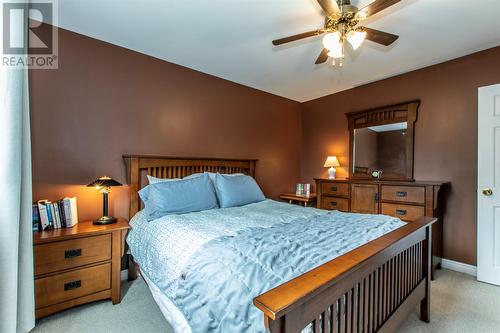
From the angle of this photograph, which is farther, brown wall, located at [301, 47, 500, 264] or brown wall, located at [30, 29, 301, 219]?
brown wall, located at [301, 47, 500, 264]

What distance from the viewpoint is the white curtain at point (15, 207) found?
1.20 m

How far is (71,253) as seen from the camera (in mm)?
1923

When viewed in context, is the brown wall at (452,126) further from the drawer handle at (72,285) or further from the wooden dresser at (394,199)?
the drawer handle at (72,285)

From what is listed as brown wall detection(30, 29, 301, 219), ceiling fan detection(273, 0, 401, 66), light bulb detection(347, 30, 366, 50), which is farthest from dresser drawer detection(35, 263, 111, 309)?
light bulb detection(347, 30, 366, 50)

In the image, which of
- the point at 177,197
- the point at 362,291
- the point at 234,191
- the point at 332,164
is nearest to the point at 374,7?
the point at 362,291

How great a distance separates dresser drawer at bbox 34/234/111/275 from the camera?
1799 millimetres

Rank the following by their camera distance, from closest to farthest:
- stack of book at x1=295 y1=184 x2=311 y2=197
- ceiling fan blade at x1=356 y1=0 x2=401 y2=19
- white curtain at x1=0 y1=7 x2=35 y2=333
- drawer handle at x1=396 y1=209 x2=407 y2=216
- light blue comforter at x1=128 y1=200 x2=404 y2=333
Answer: light blue comforter at x1=128 y1=200 x2=404 y2=333
white curtain at x1=0 y1=7 x2=35 y2=333
ceiling fan blade at x1=356 y1=0 x2=401 y2=19
drawer handle at x1=396 y1=209 x2=407 y2=216
stack of book at x1=295 y1=184 x2=311 y2=197

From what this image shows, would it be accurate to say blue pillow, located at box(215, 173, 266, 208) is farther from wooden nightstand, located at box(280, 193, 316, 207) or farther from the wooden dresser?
the wooden dresser

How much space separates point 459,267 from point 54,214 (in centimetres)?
428

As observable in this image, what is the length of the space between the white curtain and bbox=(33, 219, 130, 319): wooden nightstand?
0.53 m

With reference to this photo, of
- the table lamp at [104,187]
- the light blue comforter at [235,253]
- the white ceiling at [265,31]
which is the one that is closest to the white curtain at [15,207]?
the light blue comforter at [235,253]

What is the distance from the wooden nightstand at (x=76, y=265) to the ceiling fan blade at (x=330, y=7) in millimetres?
2314

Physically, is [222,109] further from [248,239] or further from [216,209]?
[248,239]

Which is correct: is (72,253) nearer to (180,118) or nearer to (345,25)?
(180,118)
